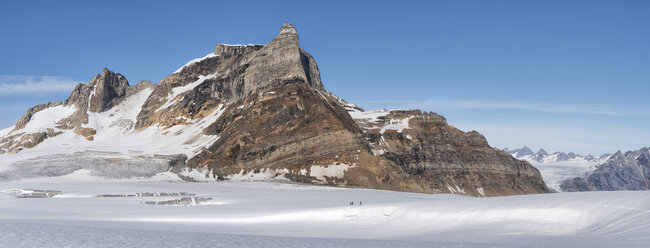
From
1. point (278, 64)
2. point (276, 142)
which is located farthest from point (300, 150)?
point (278, 64)

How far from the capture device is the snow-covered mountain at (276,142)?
378ft

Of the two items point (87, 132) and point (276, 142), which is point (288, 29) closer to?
point (276, 142)

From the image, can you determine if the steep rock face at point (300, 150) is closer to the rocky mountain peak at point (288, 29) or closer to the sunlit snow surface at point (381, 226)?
the rocky mountain peak at point (288, 29)

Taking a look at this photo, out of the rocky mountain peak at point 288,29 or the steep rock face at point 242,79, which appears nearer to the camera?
the steep rock face at point 242,79

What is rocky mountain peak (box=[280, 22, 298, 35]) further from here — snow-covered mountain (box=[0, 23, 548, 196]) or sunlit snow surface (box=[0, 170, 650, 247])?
sunlit snow surface (box=[0, 170, 650, 247])

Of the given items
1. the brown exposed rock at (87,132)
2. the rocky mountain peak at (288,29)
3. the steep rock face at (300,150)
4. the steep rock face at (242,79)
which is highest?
the rocky mountain peak at (288,29)

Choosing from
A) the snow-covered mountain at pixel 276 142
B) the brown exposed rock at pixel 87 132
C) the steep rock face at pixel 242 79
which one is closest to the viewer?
the snow-covered mountain at pixel 276 142

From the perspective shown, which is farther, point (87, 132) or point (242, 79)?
point (87, 132)

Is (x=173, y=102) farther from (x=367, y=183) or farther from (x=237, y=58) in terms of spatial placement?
(x=367, y=183)

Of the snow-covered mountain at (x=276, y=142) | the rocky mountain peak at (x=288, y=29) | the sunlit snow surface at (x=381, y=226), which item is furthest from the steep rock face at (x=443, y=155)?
the sunlit snow surface at (x=381, y=226)

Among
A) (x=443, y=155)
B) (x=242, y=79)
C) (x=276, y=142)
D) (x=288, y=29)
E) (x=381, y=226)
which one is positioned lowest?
(x=381, y=226)

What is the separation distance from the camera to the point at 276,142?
119750 mm

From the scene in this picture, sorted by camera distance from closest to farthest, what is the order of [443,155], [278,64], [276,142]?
1. [276,142]
2. [278,64]
3. [443,155]

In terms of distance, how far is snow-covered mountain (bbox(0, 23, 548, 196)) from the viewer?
378 feet
